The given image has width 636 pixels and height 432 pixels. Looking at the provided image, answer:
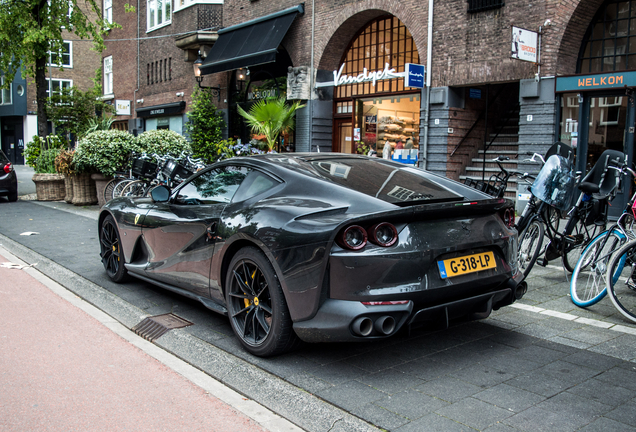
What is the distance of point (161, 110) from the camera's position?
84.1ft

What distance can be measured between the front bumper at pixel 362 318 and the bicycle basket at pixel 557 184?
2671 millimetres

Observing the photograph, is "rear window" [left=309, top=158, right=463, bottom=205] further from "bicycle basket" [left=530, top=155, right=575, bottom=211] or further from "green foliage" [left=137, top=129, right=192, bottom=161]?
"green foliage" [left=137, top=129, right=192, bottom=161]

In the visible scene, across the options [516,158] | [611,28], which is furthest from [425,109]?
[611,28]

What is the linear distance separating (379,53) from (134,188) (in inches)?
314

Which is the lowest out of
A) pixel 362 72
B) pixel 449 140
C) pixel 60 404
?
pixel 60 404

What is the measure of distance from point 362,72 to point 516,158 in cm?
548

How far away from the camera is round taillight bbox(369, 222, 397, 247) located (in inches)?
133

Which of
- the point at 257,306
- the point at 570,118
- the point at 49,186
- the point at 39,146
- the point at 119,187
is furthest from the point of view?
the point at 39,146

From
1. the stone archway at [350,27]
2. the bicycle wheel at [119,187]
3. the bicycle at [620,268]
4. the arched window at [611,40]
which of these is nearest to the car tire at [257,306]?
the bicycle at [620,268]

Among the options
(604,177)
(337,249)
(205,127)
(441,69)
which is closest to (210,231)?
(337,249)

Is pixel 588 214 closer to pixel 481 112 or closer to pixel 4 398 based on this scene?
pixel 4 398

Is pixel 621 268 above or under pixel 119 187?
under

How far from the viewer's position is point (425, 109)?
14.1m

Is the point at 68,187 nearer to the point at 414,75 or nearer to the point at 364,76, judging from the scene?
the point at 364,76
